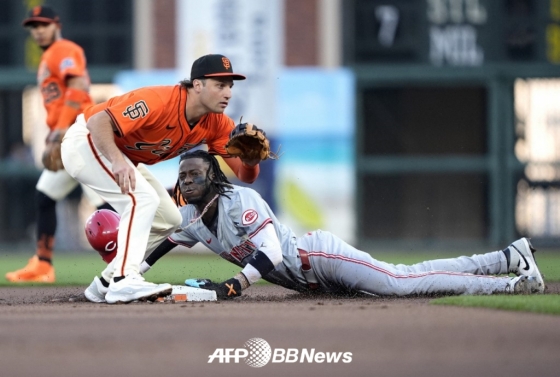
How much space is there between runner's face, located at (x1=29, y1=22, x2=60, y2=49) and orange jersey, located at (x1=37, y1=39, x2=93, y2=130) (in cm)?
7

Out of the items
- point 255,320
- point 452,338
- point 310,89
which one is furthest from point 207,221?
point 310,89

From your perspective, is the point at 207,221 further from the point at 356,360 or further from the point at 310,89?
the point at 310,89

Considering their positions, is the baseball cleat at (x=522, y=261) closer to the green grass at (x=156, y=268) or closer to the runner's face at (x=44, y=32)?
the green grass at (x=156, y=268)


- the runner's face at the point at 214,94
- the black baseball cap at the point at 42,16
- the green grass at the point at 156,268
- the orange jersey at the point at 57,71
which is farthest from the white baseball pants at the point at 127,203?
the black baseball cap at the point at 42,16

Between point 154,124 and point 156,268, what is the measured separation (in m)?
5.30

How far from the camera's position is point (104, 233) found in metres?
7.35

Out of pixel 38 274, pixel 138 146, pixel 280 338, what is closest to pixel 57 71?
pixel 38 274

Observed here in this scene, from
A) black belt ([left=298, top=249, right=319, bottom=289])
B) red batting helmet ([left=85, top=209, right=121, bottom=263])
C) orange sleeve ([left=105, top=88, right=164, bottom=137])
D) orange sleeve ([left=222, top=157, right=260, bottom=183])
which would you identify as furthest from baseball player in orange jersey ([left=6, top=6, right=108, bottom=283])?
black belt ([left=298, top=249, right=319, bottom=289])

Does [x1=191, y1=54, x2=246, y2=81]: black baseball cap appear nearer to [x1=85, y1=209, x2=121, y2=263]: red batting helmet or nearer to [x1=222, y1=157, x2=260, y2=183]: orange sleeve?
[x1=222, y1=157, x2=260, y2=183]: orange sleeve

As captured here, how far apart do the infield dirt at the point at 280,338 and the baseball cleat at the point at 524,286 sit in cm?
78

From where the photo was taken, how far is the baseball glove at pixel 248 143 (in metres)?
6.87

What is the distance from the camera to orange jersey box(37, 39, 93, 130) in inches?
370

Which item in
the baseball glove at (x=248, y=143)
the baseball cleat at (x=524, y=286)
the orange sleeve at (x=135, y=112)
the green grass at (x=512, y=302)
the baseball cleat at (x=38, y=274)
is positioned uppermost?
the orange sleeve at (x=135, y=112)

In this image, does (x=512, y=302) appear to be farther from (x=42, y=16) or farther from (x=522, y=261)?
(x=42, y=16)
